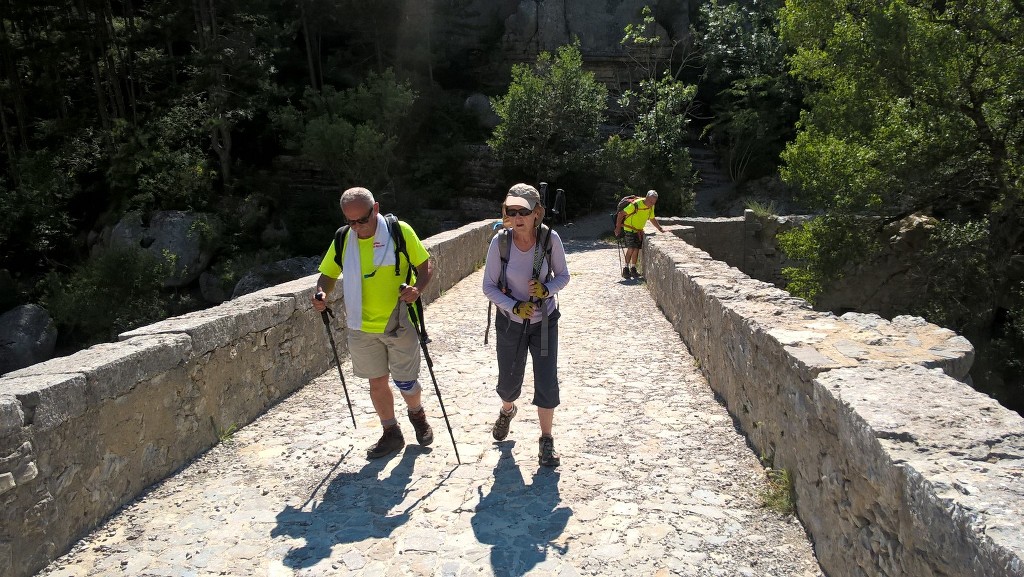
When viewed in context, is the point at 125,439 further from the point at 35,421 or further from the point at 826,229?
the point at 826,229

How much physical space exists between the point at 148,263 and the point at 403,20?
50.8ft

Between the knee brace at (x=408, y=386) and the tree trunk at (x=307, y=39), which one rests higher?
the tree trunk at (x=307, y=39)

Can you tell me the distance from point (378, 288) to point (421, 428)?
1085mm

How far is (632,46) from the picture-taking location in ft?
107

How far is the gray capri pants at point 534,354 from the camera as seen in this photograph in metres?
4.39

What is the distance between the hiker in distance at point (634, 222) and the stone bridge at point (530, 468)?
20.5ft

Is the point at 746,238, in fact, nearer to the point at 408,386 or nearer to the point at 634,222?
the point at 634,222

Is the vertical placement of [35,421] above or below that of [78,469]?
above

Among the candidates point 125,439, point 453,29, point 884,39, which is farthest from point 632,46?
point 125,439

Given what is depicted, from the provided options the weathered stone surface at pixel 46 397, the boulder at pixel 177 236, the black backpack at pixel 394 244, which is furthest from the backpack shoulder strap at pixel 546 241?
the boulder at pixel 177 236

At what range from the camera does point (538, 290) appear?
4.19 meters

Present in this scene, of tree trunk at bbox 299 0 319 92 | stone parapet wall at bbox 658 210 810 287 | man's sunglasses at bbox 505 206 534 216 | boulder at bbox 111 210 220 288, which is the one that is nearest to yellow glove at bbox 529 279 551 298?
man's sunglasses at bbox 505 206 534 216

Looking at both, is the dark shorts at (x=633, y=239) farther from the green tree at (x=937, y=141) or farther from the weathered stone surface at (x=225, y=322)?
the weathered stone surface at (x=225, y=322)

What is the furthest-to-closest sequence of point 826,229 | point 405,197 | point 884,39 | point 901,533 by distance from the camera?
1. point 405,197
2. point 826,229
3. point 884,39
4. point 901,533
